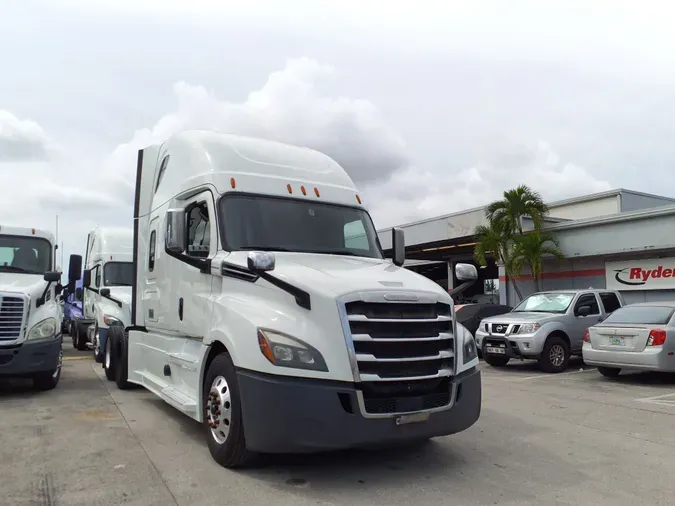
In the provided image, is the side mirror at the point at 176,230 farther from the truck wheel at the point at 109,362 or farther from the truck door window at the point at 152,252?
the truck wheel at the point at 109,362

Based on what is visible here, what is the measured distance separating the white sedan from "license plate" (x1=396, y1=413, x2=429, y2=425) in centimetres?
704

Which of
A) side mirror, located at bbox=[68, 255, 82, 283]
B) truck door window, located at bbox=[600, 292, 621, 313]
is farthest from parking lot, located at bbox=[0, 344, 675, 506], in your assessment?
truck door window, located at bbox=[600, 292, 621, 313]

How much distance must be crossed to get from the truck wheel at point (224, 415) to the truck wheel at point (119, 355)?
4.27 m

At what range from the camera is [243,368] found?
15.6 ft

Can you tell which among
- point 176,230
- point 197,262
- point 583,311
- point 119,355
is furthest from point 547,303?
point 176,230

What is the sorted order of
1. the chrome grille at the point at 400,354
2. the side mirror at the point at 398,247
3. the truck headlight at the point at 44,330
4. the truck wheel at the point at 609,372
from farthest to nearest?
the truck wheel at the point at 609,372
the truck headlight at the point at 44,330
the side mirror at the point at 398,247
the chrome grille at the point at 400,354

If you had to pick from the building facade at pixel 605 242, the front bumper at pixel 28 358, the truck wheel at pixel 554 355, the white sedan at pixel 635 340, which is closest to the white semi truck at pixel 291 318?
the front bumper at pixel 28 358

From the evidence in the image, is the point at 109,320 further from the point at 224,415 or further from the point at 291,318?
the point at 291,318

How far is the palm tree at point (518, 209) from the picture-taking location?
76.0ft

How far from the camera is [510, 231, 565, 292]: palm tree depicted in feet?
73.4

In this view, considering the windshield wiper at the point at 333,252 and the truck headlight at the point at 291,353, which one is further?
the windshield wiper at the point at 333,252

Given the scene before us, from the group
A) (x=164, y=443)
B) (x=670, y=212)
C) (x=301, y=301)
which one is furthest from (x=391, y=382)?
(x=670, y=212)

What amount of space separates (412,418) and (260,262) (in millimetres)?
1798

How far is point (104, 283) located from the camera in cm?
1417
